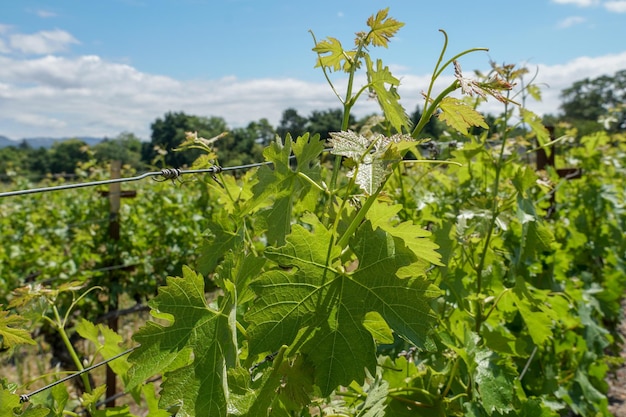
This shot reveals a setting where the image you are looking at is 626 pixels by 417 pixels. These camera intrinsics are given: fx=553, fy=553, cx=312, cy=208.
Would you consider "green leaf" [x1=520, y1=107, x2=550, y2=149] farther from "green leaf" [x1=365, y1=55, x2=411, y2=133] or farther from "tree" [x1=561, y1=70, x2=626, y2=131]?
"tree" [x1=561, y1=70, x2=626, y2=131]

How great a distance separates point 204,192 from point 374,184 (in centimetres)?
516

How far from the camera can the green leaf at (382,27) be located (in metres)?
1.12

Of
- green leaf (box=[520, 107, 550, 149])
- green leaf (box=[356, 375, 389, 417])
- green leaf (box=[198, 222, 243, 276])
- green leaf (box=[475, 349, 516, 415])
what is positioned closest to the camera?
green leaf (box=[356, 375, 389, 417])

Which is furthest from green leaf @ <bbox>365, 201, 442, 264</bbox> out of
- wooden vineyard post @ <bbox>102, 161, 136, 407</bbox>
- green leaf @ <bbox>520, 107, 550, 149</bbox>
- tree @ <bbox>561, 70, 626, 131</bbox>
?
tree @ <bbox>561, 70, 626, 131</bbox>

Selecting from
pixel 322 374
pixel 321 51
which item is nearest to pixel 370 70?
pixel 321 51

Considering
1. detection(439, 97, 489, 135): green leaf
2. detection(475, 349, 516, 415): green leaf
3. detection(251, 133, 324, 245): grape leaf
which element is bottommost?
detection(475, 349, 516, 415): green leaf

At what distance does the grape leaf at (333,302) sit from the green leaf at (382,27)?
47 cm

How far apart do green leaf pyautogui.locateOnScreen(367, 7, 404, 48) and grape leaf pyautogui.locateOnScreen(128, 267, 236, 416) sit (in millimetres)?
628

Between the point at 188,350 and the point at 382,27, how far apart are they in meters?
0.73

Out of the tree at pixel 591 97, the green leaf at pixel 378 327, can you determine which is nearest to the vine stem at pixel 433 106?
the green leaf at pixel 378 327

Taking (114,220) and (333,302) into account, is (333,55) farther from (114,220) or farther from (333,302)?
(114,220)

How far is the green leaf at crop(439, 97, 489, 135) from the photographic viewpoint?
37.4 inches

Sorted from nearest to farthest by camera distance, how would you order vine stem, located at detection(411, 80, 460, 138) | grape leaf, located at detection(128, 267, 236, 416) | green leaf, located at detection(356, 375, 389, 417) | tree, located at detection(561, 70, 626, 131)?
grape leaf, located at detection(128, 267, 236, 416) < vine stem, located at detection(411, 80, 460, 138) < green leaf, located at detection(356, 375, 389, 417) < tree, located at detection(561, 70, 626, 131)

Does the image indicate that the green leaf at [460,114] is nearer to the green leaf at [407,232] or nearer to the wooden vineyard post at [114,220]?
the green leaf at [407,232]
